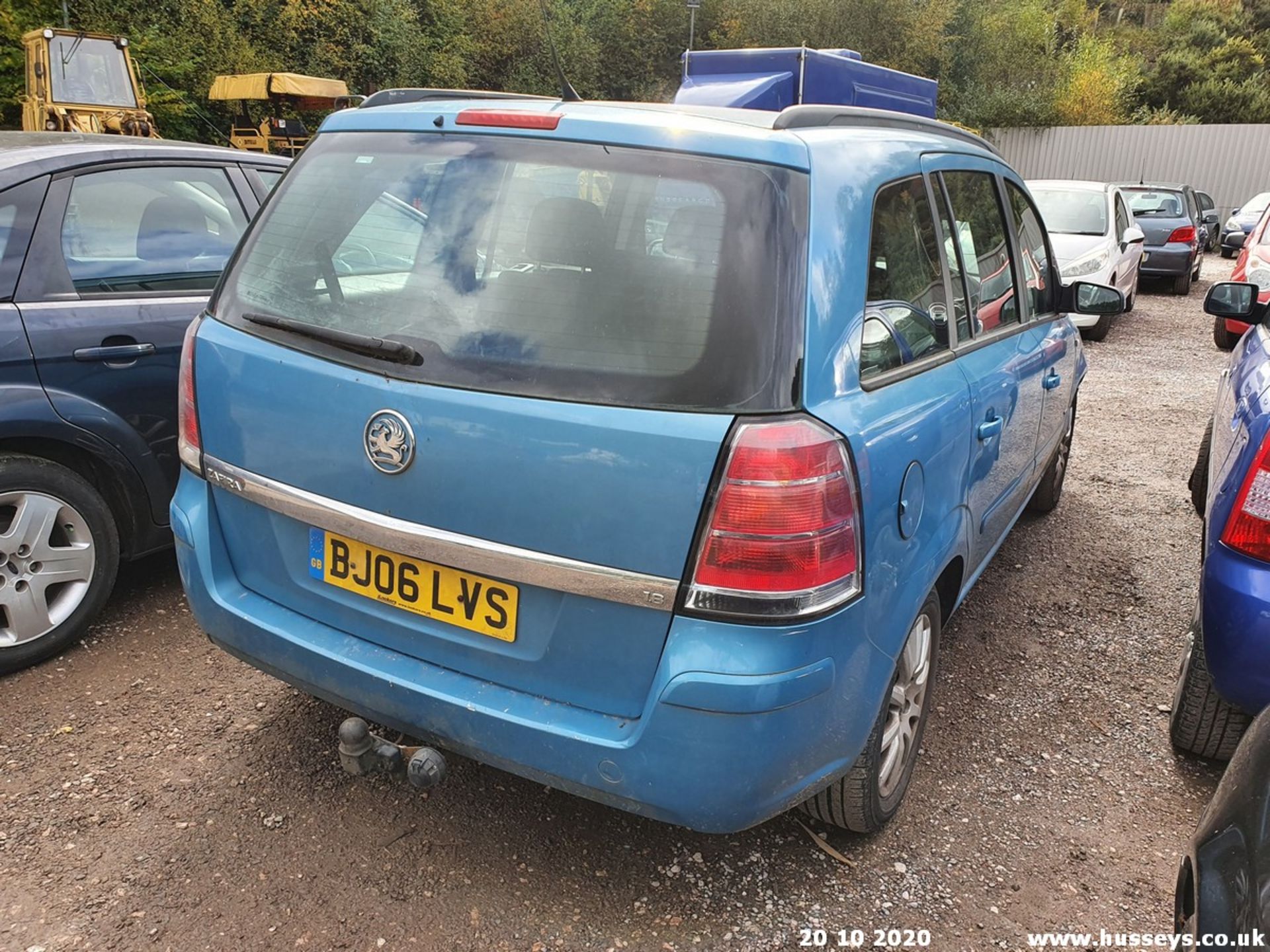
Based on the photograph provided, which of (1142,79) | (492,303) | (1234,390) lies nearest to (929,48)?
(1142,79)

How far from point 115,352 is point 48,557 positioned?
725 millimetres

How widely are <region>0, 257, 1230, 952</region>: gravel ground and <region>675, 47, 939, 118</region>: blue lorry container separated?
13.1 feet

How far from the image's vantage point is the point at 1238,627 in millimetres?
2420

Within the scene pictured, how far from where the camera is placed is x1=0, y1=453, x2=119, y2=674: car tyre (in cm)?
299

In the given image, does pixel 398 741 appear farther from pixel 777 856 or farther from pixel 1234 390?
pixel 1234 390

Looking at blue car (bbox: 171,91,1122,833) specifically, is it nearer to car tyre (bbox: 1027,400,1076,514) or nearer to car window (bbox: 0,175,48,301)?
car window (bbox: 0,175,48,301)

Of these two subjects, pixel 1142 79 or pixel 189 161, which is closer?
pixel 189 161

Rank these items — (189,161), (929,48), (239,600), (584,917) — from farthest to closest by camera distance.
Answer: (929,48), (189,161), (239,600), (584,917)

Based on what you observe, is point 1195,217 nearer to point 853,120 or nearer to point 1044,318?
point 1044,318

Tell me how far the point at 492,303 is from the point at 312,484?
0.60 metres

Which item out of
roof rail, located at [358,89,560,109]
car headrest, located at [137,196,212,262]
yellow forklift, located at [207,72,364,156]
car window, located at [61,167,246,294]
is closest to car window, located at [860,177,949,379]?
roof rail, located at [358,89,560,109]

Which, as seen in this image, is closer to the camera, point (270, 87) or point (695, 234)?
point (695, 234)

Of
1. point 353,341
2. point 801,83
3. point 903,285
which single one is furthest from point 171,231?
point 801,83

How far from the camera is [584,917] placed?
2205 millimetres
